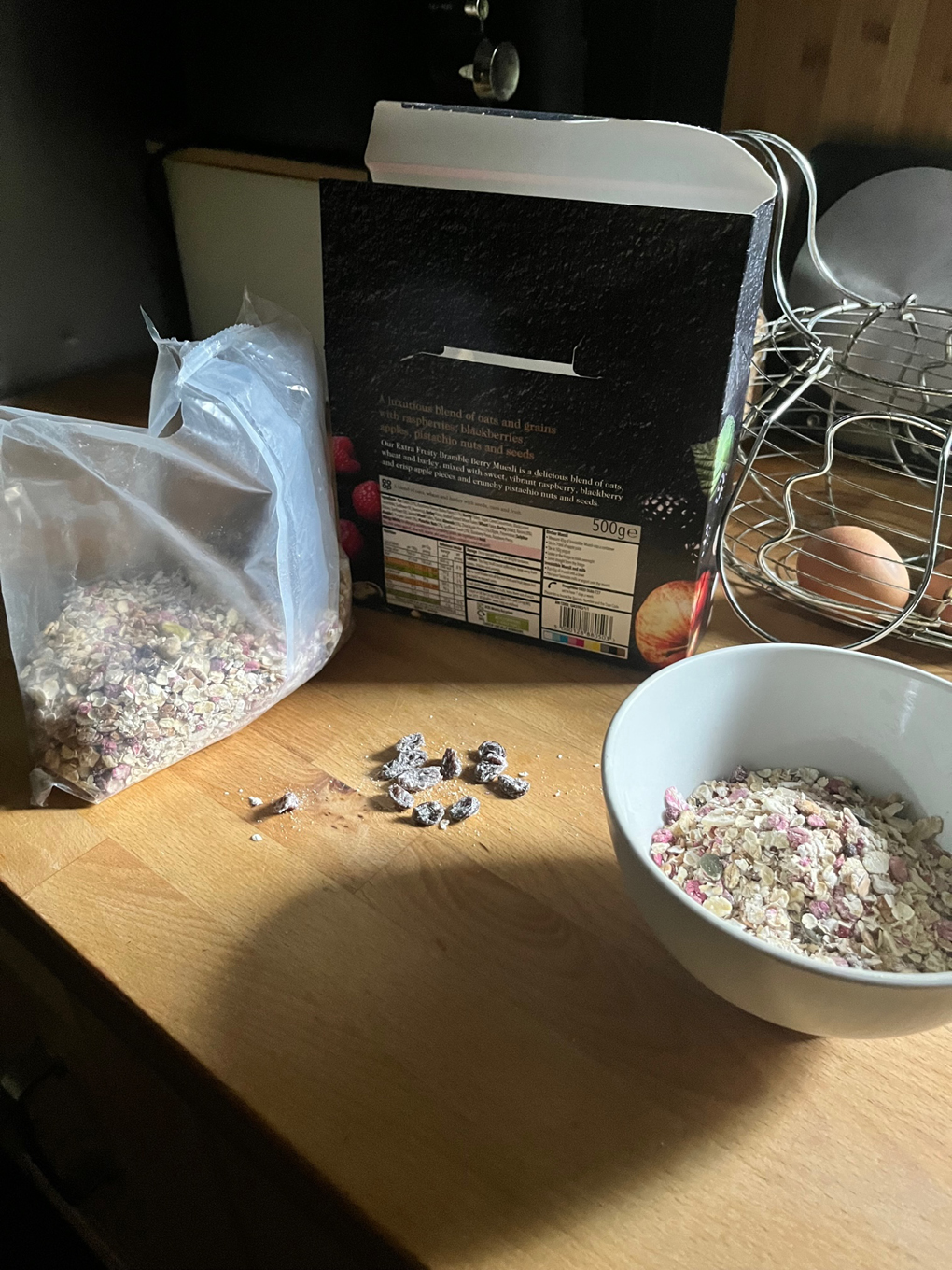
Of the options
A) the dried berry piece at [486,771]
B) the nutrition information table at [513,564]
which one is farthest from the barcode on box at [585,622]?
the dried berry piece at [486,771]

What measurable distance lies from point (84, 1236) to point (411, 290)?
0.72 metres

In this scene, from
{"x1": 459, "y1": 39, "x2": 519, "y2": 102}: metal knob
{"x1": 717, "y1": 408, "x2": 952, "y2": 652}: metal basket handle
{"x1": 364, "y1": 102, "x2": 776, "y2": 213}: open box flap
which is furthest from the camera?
{"x1": 459, "y1": 39, "x2": 519, "y2": 102}: metal knob

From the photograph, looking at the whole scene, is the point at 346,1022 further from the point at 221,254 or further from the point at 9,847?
the point at 221,254

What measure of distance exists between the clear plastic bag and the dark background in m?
0.29

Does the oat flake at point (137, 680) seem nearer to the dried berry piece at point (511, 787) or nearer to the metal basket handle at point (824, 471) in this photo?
the dried berry piece at point (511, 787)

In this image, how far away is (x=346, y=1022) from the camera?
405 millimetres

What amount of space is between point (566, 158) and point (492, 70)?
26 cm

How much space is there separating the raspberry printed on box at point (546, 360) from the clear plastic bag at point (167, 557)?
6cm

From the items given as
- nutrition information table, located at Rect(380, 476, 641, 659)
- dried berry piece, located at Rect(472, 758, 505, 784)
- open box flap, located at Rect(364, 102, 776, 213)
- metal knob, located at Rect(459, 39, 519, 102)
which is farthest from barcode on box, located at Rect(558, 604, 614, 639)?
metal knob, located at Rect(459, 39, 519, 102)

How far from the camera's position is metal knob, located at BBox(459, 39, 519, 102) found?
674 mm

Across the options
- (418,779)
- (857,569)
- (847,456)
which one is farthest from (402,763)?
(847,456)

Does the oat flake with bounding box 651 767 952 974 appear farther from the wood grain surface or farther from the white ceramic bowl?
the wood grain surface

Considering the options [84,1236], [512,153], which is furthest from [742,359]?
[84,1236]

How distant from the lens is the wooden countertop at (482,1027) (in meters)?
0.34
